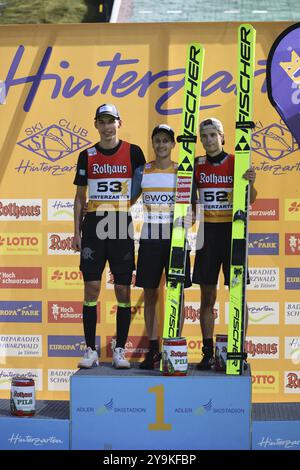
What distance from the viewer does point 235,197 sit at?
5066 millimetres

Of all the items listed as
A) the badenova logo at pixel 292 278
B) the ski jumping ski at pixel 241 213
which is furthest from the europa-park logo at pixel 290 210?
the ski jumping ski at pixel 241 213

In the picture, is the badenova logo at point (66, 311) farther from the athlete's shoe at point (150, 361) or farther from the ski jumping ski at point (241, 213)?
the ski jumping ski at point (241, 213)

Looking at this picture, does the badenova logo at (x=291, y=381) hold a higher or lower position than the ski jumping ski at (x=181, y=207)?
lower

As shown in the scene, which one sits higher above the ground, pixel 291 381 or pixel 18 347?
pixel 18 347

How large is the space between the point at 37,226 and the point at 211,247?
1.27m

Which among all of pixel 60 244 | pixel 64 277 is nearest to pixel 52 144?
pixel 60 244

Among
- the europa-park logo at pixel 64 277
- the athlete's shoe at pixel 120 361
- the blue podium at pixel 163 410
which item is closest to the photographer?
the blue podium at pixel 163 410

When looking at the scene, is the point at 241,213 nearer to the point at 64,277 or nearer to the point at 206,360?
the point at 206,360

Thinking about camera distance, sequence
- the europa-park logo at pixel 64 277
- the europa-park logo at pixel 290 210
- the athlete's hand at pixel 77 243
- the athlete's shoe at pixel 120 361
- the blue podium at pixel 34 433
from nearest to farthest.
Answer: the blue podium at pixel 34 433 → the athlete's shoe at pixel 120 361 → the athlete's hand at pixel 77 243 → the europa-park logo at pixel 290 210 → the europa-park logo at pixel 64 277

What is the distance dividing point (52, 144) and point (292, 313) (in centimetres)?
192

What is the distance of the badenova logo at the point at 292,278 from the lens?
227 inches

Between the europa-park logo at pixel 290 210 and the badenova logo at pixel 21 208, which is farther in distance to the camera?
the badenova logo at pixel 21 208

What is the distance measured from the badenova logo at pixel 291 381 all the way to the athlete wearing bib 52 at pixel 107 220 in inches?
46.5
